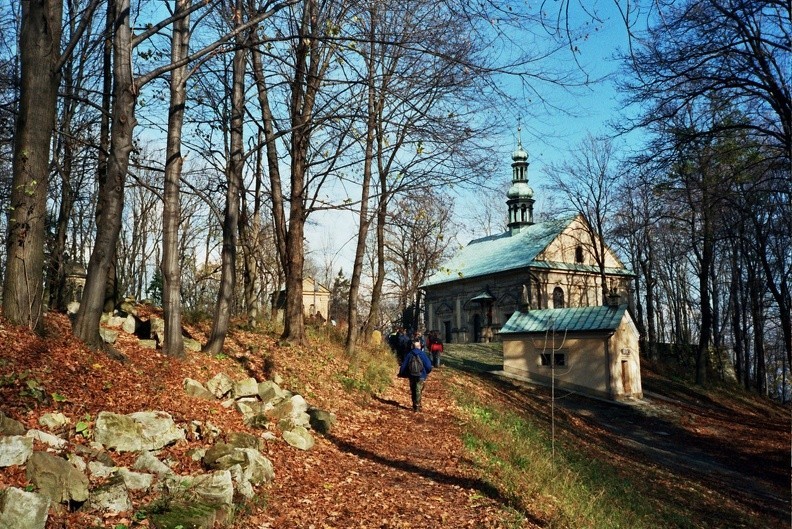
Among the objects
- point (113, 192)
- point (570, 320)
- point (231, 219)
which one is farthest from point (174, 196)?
point (570, 320)

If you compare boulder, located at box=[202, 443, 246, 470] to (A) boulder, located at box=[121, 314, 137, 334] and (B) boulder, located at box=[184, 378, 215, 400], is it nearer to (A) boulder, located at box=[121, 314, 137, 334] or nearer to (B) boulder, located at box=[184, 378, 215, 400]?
(B) boulder, located at box=[184, 378, 215, 400]

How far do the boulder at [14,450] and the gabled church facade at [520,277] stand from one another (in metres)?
39.1

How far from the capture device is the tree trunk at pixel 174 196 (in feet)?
34.6

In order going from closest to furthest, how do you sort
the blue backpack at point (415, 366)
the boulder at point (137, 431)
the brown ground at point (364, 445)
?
the boulder at point (137, 431) < the brown ground at point (364, 445) < the blue backpack at point (415, 366)

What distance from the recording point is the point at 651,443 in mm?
19703

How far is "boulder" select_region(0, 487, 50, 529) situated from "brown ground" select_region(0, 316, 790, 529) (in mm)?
216

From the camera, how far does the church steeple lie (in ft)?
162

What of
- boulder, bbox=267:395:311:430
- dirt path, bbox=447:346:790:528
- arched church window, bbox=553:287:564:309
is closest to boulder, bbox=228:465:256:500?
boulder, bbox=267:395:311:430

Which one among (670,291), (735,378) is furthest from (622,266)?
(735,378)

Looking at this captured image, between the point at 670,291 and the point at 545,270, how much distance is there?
39.1ft

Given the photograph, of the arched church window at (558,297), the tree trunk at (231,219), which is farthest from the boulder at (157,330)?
the arched church window at (558,297)

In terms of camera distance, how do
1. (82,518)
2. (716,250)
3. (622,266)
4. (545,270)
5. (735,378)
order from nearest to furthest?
(82,518), (716,250), (735,378), (545,270), (622,266)

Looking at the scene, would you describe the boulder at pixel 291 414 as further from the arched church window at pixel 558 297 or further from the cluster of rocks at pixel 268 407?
the arched church window at pixel 558 297

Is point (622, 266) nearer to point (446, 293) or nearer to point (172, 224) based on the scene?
point (446, 293)
